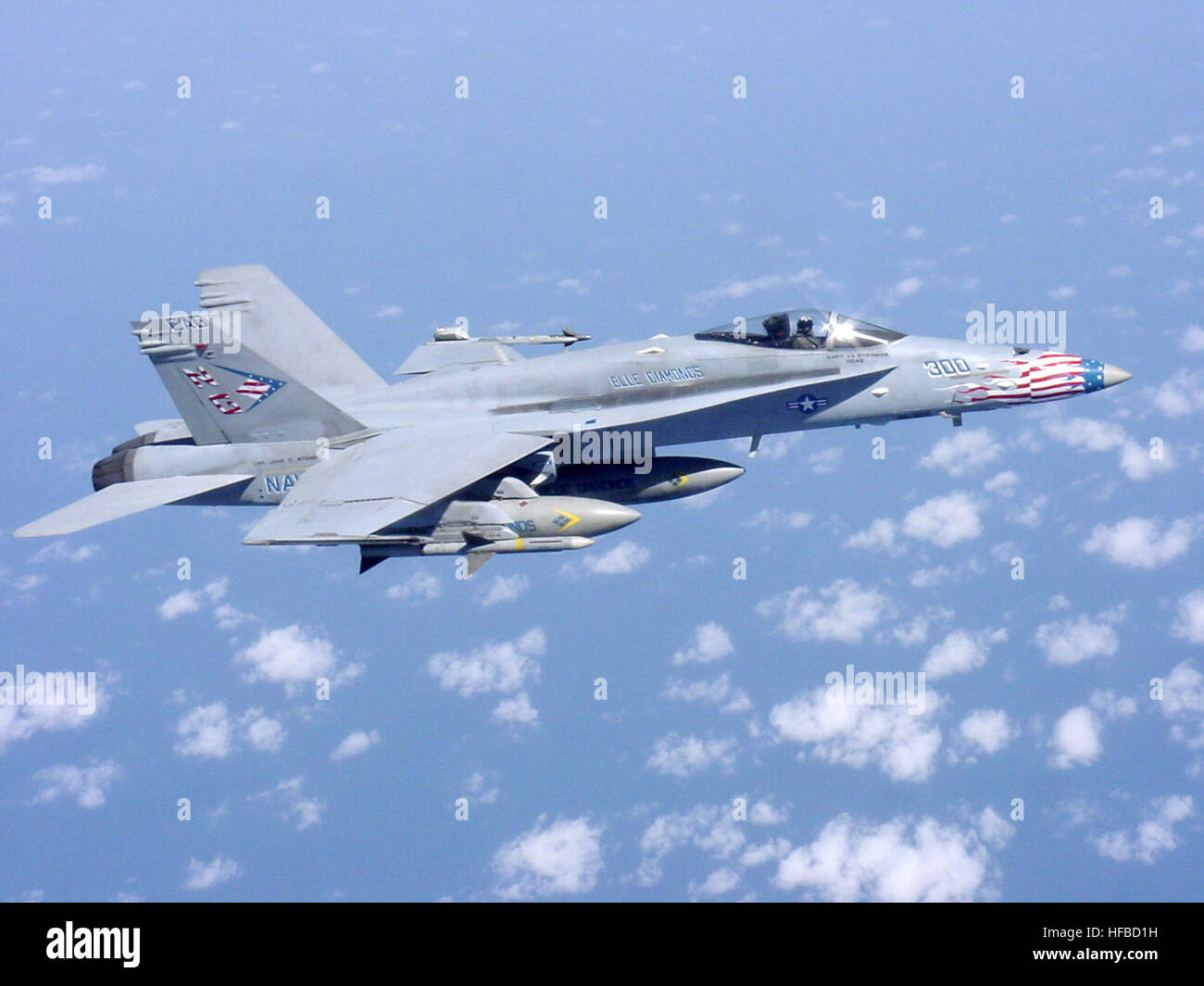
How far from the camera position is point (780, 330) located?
66.6ft

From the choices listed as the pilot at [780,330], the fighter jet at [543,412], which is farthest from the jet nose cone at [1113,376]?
the pilot at [780,330]

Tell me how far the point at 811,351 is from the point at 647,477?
3.62 metres

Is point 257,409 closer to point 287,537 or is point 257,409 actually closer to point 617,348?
point 287,537

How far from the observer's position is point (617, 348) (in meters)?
20.9

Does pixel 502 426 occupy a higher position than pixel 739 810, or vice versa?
pixel 502 426

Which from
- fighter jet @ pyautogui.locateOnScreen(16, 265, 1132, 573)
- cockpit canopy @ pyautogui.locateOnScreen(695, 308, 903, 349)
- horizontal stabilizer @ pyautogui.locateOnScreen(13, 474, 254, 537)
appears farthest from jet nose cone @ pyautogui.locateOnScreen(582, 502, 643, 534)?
horizontal stabilizer @ pyautogui.locateOnScreen(13, 474, 254, 537)

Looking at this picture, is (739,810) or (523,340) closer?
(739,810)

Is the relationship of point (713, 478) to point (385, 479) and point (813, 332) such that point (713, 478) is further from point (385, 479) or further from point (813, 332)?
point (385, 479)

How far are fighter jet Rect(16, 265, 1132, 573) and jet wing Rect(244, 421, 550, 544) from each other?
58mm

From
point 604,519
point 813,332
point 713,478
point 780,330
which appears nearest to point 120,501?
point 604,519

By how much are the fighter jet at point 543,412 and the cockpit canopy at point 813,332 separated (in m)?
0.02

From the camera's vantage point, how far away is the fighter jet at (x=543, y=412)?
19.6 meters

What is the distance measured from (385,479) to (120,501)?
15.8 feet

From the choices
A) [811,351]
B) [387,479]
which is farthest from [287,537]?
[811,351]
